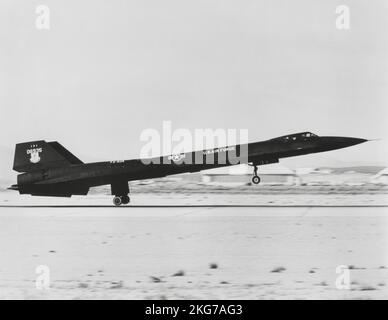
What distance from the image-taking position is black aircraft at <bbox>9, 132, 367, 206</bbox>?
3228 centimetres

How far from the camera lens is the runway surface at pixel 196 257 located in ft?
36.0

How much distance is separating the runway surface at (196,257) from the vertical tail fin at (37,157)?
10418 millimetres

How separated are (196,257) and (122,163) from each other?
66.3 feet

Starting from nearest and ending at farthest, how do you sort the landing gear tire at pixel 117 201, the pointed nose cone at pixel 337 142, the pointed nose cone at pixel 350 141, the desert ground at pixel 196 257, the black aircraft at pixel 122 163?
the desert ground at pixel 196 257 → the black aircraft at pixel 122 163 → the pointed nose cone at pixel 337 142 → the pointed nose cone at pixel 350 141 → the landing gear tire at pixel 117 201

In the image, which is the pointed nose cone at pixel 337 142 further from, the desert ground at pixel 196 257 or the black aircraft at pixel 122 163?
the desert ground at pixel 196 257

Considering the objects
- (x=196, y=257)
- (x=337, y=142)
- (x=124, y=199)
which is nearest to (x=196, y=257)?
(x=196, y=257)

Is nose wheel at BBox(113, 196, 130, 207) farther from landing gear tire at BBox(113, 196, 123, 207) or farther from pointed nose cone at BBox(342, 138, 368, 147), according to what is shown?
pointed nose cone at BBox(342, 138, 368, 147)

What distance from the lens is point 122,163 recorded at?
3428 cm

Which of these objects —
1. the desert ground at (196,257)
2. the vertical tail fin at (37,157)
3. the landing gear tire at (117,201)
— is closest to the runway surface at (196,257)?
the desert ground at (196,257)

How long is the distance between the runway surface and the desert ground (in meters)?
0.02

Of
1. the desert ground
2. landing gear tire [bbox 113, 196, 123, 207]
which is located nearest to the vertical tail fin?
landing gear tire [bbox 113, 196, 123, 207]
